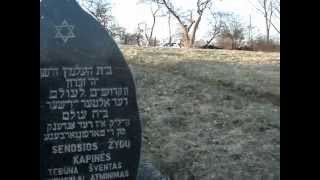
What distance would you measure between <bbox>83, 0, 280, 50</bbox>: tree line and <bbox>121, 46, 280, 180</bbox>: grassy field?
0.06 m

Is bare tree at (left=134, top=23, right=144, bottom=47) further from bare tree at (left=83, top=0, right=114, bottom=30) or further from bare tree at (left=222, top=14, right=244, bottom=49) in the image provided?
bare tree at (left=222, top=14, right=244, bottom=49)

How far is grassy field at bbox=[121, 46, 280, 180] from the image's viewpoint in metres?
3.65

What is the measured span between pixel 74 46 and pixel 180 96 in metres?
0.70

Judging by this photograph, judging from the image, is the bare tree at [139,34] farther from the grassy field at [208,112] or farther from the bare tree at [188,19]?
the bare tree at [188,19]

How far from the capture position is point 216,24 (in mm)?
3922

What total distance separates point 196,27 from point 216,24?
0.14 m

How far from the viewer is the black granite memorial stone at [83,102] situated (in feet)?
11.3

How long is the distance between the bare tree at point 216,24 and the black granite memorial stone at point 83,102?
0.64 metres

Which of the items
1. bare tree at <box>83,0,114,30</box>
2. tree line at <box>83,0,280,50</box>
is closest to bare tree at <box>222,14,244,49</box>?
tree line at <box>83,0,280,50</box>

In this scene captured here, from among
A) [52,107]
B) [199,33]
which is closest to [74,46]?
[52,107]

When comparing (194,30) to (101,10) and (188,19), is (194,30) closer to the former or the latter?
→ (188,19)

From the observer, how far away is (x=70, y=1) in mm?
3520

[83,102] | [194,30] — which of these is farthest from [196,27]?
[83,102]

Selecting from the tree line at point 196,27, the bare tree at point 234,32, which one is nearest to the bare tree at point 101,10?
the tree line at point 196,27
